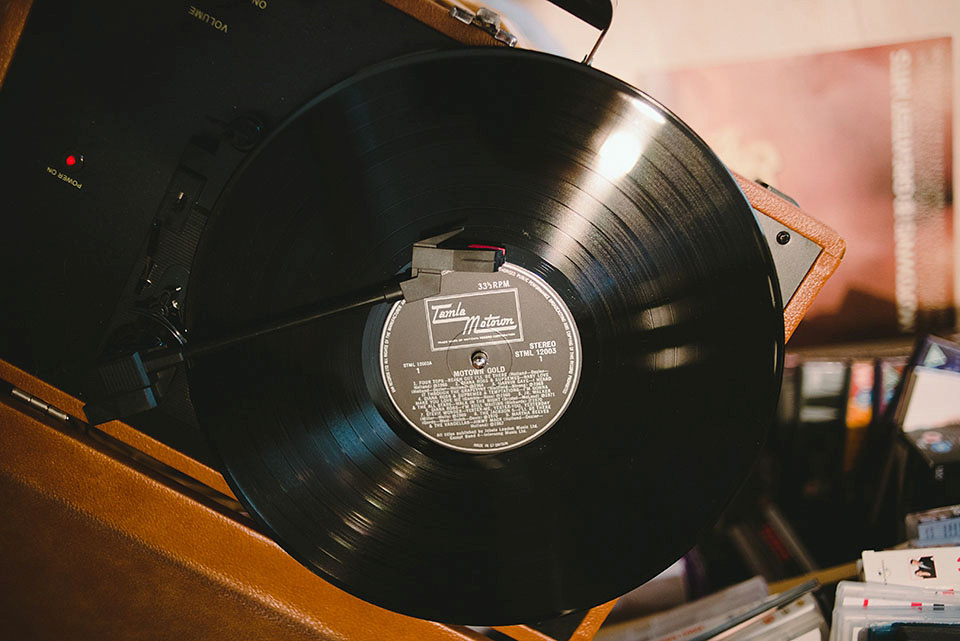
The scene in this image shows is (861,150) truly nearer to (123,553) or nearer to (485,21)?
(485,21)

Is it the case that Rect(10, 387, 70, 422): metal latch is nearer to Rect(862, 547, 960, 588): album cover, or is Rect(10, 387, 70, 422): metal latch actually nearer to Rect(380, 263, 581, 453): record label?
Rect(380, 263, 581, 453): record label

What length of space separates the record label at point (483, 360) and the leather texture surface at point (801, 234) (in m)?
0.27

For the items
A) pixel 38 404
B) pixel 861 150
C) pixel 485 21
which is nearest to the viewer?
pixel 485 21

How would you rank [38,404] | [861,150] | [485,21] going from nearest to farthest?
[485,21], [38,404], [861,150]

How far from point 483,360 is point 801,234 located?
0.42 meters

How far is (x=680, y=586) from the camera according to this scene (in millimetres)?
1235

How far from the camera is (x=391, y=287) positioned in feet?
2.17

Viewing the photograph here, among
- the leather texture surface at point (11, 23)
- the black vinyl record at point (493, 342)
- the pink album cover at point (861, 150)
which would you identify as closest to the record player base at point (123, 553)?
the black vinyl record at point (493, 342)

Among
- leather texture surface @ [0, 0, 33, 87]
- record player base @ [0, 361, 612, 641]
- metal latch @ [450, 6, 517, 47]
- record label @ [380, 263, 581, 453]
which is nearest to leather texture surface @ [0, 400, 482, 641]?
record player base @ [0, 361, 612, 641]

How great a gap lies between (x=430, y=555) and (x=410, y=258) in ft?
1.13

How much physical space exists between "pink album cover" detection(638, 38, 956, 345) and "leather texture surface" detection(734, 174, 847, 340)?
58 centimetres

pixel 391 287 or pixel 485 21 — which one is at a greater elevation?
pixel 485 21

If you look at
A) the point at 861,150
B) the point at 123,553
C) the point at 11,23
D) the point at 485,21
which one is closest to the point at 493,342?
the point at 485,21

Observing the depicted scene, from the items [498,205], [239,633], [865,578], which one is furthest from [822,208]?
[239,633]
